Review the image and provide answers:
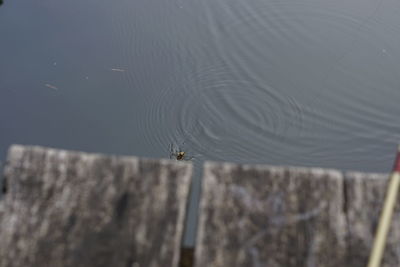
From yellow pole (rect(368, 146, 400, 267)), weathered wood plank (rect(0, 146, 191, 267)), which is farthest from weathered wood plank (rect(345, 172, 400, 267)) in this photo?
weathered wood plank (rect(0, 146, 191, 267))

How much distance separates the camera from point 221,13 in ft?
15.9

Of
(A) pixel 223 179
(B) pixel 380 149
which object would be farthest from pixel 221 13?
(A) pixel 223 179

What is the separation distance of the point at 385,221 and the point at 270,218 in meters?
0.25

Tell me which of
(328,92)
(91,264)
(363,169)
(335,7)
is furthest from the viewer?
(335,7)

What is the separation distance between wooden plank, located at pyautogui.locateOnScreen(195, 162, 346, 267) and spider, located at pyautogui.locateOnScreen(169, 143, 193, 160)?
8.96 ft

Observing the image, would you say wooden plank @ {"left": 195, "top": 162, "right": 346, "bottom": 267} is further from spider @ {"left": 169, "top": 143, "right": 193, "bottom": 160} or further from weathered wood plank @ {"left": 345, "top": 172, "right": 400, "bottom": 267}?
spider @ {"left": 169, "top": 143, "right": 193, "bottom": 160}

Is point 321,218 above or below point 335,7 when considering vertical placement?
below

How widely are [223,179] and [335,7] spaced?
4.11 metres

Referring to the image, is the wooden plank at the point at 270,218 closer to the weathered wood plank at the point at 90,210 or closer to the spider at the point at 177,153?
the weathered wood plank at the point at 90,210

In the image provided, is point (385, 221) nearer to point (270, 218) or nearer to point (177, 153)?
point (270, 218)

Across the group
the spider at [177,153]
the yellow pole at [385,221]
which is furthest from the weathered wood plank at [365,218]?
the spider at [177,153]

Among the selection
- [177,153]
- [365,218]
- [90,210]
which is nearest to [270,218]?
[365,218]

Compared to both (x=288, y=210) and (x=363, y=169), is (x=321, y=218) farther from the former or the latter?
(x=363, y=169)

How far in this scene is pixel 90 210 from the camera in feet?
3.50
